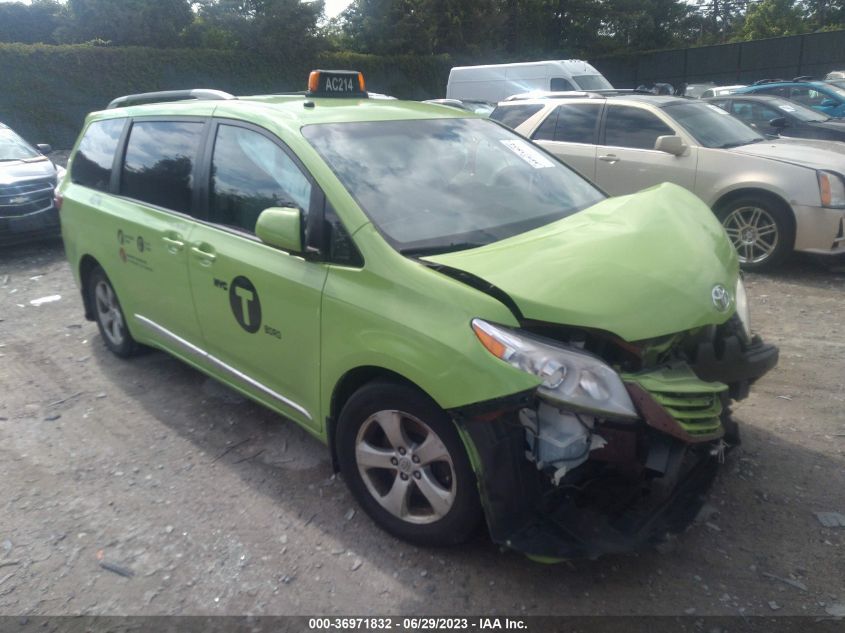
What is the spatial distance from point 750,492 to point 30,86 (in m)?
21.6

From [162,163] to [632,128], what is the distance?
5.41 meters

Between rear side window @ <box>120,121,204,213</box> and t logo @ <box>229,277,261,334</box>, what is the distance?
74 centimetres

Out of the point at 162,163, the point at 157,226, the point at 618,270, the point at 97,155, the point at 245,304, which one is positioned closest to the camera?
the point at 618,270

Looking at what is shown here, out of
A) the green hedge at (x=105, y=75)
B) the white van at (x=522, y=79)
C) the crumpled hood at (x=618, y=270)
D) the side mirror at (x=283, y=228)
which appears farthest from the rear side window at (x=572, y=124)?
the green hedge at (x=105, y=75)

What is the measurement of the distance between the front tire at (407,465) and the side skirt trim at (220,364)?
411 mm

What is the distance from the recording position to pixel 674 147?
7352 mm

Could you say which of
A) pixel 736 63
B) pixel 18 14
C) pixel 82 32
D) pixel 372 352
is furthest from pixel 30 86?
pixel 736 63

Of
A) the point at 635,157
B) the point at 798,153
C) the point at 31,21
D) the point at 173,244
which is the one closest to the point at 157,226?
the point at 173,244

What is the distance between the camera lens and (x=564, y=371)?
8.50 feet

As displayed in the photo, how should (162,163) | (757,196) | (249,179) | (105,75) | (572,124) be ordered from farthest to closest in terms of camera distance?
(105,75)
(572,124)
(757,196)
(162,163)
(249,179)

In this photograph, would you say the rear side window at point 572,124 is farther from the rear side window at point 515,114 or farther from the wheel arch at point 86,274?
the wheel arch at point 86,274

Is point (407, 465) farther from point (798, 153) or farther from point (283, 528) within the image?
point (798, 153)

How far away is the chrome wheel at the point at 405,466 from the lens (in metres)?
2.88

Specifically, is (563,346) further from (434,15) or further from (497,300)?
(434,15)
